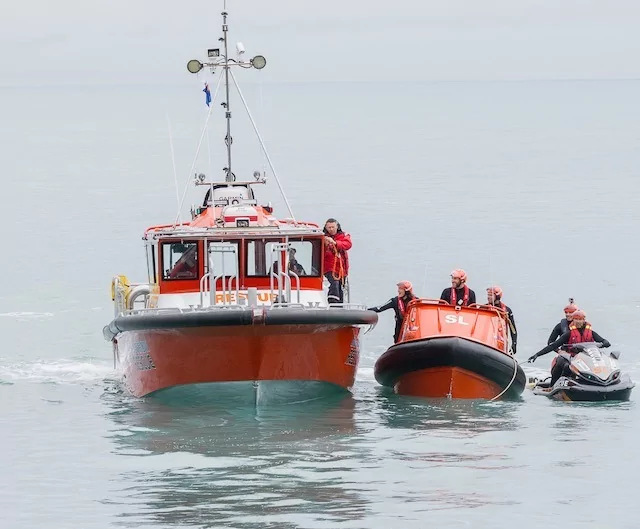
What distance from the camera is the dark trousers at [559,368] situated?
20.1 meters

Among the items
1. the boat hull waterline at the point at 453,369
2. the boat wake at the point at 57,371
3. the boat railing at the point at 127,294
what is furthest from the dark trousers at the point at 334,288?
the boat wake at the point at 57,371

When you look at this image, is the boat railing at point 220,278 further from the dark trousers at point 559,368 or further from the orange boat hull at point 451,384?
the dark trousers at point 559,368

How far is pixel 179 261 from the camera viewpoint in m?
19.8

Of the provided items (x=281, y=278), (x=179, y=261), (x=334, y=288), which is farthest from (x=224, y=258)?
(x=334, y=288)

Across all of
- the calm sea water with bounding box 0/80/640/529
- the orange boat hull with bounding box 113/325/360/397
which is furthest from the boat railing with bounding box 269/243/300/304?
the calm sea water with bounding box 0/80/640/529

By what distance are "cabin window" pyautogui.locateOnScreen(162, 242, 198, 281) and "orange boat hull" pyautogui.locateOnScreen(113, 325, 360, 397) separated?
1.03 meters

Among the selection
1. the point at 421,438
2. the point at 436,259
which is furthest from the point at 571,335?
the point at 436,259

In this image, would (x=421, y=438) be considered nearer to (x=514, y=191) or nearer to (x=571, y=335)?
(x=571, y=335)

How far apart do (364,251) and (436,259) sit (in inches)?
83.8

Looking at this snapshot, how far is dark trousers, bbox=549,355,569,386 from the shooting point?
20078 mm

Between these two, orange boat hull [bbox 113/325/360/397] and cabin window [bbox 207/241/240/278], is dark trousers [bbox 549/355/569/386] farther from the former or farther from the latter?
cabin window [bbox 207/241/240/278]

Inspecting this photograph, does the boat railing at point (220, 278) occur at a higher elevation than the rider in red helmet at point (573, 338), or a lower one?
higher

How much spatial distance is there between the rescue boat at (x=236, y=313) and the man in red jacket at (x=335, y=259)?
34cm

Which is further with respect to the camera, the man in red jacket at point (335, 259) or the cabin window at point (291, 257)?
the man in red jacket at point (335, 259)
